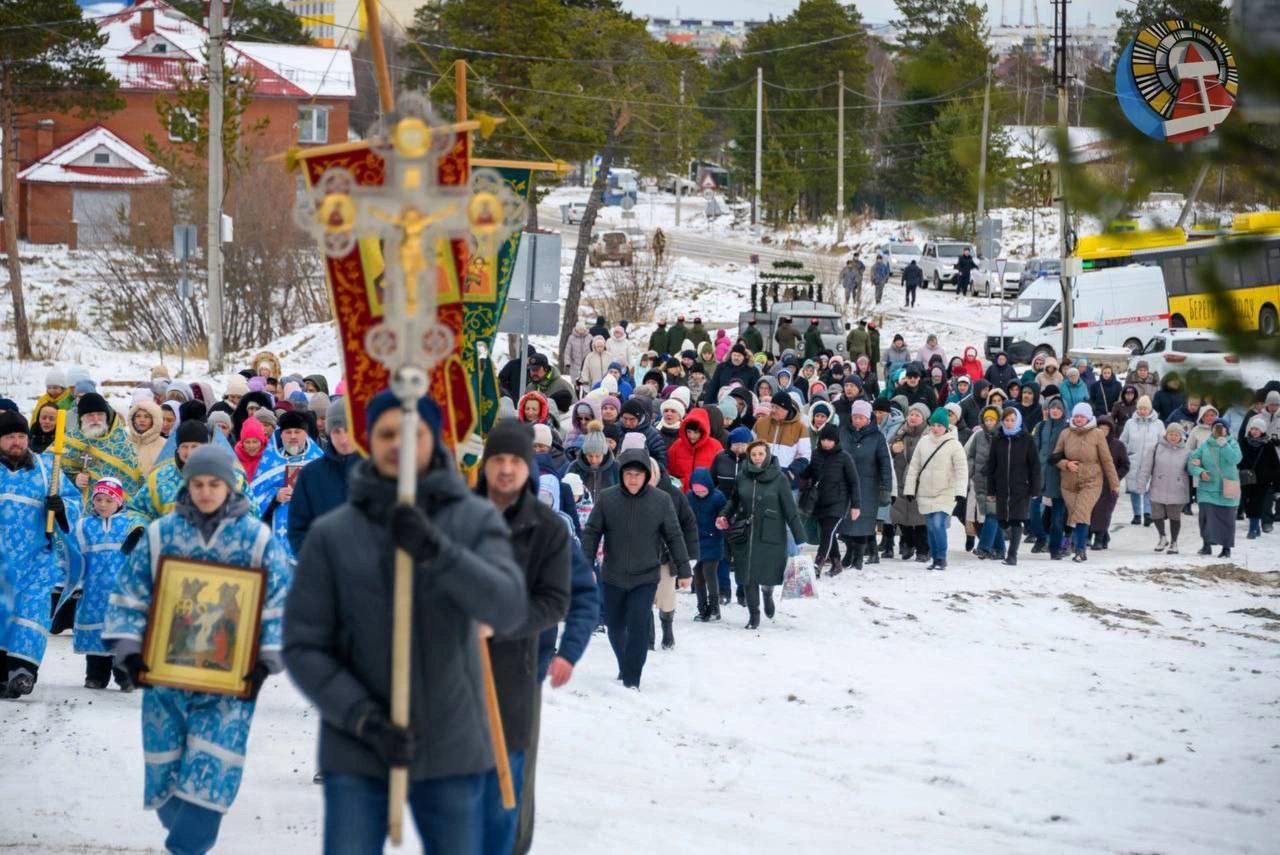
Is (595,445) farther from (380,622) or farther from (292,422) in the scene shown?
(380,622)

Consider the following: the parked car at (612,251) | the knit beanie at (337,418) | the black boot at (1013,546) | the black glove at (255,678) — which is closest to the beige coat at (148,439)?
the knit beanie at (337,418)

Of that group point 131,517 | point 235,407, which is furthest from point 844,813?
point 235,407

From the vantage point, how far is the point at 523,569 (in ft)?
20.4

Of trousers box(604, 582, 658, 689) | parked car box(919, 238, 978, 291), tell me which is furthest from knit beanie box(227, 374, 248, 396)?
parked car box(919, 238, 978, 291)

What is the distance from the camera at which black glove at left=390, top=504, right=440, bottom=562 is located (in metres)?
4.32

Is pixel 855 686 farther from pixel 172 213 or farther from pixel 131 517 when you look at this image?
pixel 172 213

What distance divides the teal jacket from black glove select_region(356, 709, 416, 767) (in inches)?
603

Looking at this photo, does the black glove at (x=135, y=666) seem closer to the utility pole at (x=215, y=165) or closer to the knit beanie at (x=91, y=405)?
the knit beanie at (x=91, y=405)

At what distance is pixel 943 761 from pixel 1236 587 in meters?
8.03

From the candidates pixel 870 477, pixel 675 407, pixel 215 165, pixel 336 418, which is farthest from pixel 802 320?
pixel 336 418

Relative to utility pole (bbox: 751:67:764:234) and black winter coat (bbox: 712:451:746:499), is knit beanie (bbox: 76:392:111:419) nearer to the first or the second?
black winter coat (bbox: 712:451:746:499)

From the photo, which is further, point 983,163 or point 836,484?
point 836,484

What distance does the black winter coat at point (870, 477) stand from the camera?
53.7 ft

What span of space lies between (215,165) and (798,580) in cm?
1622
